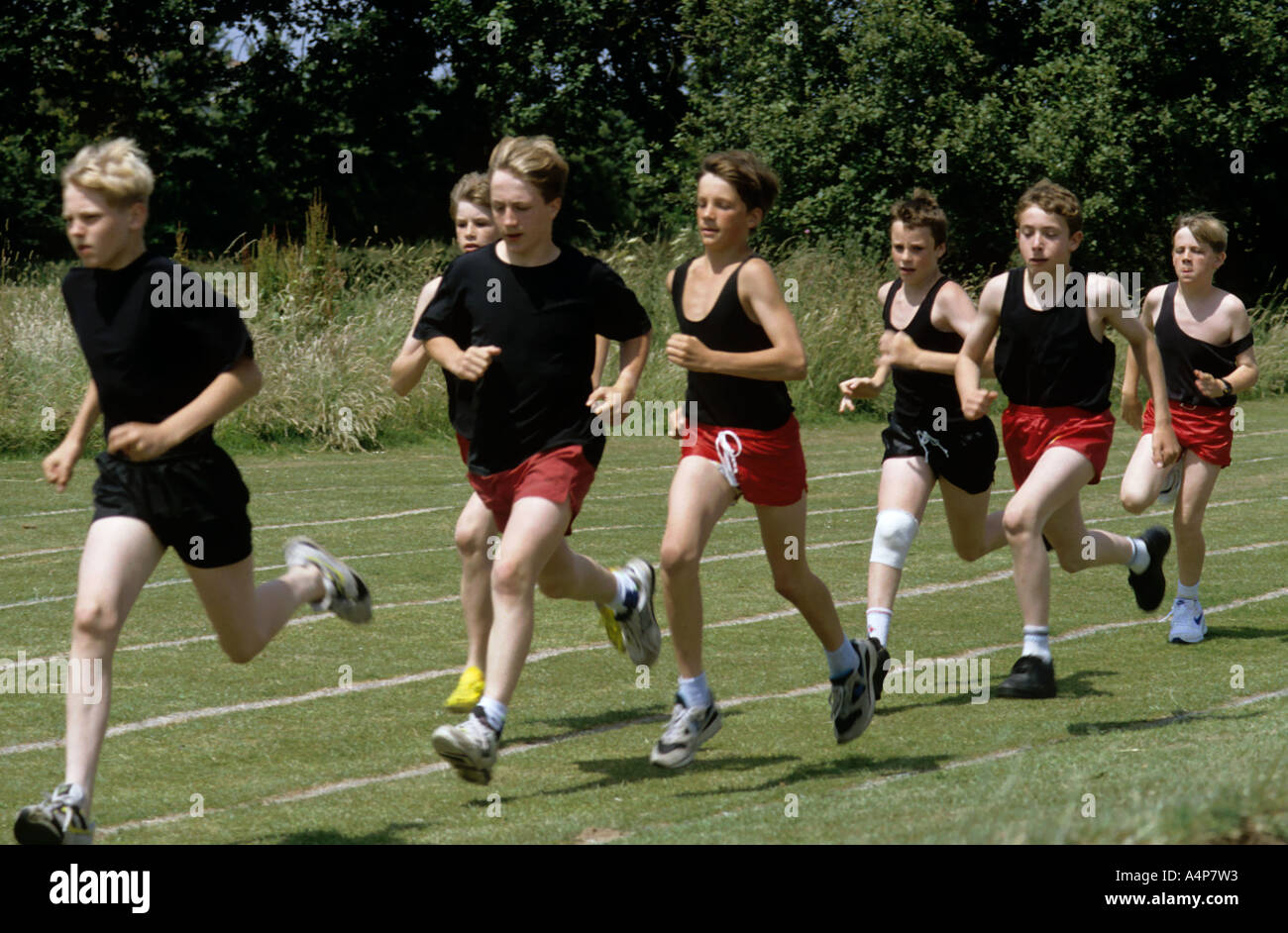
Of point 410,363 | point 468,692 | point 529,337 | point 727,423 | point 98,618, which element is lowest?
point 468,692

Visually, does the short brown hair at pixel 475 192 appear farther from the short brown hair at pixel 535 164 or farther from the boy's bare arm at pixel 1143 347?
the boy's bare arm at pixel 1143 347

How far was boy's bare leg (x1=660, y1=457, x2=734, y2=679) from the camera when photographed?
6.26 meters

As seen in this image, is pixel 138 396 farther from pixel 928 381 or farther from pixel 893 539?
pixel 928 381

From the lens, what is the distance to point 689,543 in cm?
626

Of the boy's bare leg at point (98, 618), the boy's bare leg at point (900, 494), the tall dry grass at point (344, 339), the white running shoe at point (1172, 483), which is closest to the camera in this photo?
the boy's bare leg at point (98, 618)

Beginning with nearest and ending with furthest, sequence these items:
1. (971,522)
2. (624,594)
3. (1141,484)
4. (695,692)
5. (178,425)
Result: (178,425)
(695,692)
(624,594)
(971,522)
(1141,484)

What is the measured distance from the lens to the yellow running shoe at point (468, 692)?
6680 millimetres

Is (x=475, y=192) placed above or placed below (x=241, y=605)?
above

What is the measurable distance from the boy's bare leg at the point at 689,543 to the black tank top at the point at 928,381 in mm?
1766

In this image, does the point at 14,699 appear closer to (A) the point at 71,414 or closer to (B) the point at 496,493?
(B) the point at 496,493

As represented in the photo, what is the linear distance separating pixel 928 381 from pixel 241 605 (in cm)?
366

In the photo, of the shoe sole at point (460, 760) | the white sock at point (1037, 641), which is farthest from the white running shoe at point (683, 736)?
the white sock at point (1037, 641)

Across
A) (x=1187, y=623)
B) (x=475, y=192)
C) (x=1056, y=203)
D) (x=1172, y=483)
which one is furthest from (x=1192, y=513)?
(x=475, y=192)

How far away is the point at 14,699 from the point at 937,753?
4054 mm
